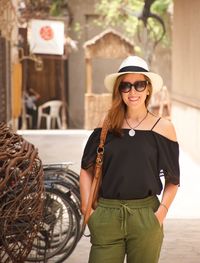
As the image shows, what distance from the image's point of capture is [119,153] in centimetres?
338

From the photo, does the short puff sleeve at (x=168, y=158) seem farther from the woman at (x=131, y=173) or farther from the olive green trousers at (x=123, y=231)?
the olive green trousers at (x=123, y=231)

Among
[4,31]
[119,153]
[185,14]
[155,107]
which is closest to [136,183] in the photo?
[119,153]

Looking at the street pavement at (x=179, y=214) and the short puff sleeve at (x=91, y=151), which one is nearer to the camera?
the short puff sleeve at (x=91, y=151)

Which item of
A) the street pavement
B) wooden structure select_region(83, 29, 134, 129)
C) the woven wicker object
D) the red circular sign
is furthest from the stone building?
the woven wicker object

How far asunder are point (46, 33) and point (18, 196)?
15.5 metres

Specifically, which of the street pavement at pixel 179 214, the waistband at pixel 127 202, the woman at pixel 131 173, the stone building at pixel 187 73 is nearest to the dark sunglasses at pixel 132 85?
the woman at pixel 131 173

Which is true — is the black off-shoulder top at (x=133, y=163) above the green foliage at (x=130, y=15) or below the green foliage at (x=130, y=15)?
below

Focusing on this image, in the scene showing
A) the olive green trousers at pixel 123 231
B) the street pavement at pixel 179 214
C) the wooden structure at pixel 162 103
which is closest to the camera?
the olive green trousers at pixel 123 231

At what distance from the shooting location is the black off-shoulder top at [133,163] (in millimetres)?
3365

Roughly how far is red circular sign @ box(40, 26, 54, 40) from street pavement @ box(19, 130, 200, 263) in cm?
399

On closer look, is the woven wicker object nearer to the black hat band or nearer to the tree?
the black hat band

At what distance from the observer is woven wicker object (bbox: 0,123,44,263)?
11.8 ft

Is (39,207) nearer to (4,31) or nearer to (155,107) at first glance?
(4,31)

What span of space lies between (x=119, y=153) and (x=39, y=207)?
746mm
